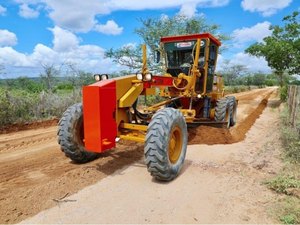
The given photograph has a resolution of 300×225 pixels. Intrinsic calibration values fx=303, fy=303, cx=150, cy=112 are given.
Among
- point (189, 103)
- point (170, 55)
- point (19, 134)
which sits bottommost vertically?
point (19, 134)

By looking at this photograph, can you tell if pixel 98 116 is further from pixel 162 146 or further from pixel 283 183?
pixel 283 183

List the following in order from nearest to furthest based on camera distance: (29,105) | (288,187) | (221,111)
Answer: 1. (288,187)
2. (221,111)
3. (29,105)

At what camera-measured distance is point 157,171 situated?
4.80m

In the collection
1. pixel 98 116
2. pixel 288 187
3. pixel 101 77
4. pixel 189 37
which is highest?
pixel 189 37

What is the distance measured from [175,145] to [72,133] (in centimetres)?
192

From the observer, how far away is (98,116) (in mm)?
4941

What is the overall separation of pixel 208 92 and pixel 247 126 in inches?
101

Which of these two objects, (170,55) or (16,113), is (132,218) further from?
(16,113)

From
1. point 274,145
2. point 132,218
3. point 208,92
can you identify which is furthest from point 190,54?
point 132,218

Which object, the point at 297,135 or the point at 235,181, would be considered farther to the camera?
the point at 297,135

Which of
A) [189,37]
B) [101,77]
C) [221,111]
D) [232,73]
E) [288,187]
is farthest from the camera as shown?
[232,73]

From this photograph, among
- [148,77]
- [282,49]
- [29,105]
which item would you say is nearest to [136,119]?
[148,77]

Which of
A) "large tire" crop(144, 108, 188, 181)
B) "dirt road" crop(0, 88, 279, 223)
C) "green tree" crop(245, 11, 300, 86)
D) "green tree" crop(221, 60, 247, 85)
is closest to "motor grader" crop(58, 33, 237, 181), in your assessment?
"large tire" crop(144, 108, 188, 181)

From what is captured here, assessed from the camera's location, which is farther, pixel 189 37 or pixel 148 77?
pixel 189 37
